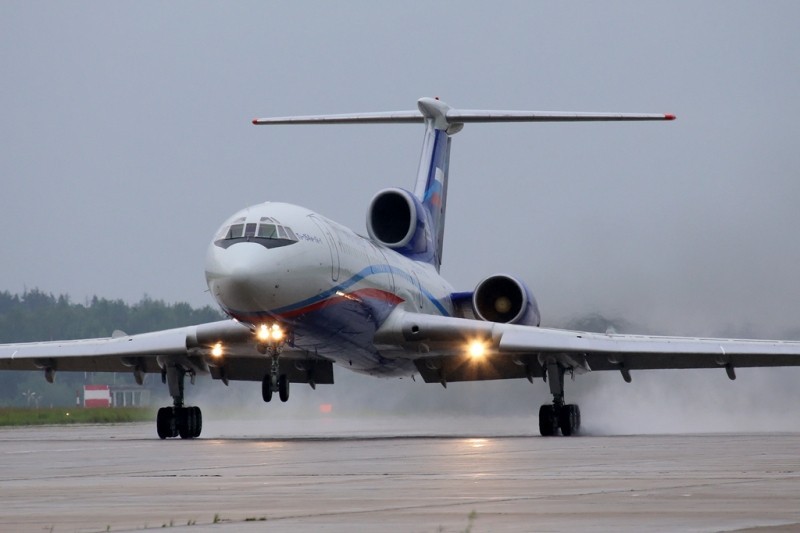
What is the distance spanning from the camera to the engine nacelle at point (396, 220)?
32.2 meters

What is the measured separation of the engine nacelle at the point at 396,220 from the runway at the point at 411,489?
13.2 m

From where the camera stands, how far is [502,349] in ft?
90.1

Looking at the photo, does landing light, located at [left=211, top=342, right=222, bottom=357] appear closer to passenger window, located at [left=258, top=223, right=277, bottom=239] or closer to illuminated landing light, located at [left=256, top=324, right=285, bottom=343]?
illuminated landing light, located at [left=256, top=324, right=285, bottom=343]

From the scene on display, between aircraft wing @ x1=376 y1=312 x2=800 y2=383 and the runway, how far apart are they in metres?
7.75

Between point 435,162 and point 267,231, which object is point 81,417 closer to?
point 435,162

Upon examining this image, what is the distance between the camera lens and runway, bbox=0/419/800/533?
877cm

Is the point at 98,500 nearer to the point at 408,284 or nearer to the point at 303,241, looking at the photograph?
the point at 303,241

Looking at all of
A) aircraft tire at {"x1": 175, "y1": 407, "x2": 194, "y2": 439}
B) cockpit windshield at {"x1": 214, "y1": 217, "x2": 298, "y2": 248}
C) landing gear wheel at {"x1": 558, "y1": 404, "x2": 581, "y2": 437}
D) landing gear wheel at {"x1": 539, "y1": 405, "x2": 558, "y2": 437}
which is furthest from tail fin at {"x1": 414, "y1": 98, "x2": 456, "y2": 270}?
cockpit windshield at {"x1": 214, "y1": 217, "x2": 298, "y2": 248}

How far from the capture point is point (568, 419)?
92.4 ft

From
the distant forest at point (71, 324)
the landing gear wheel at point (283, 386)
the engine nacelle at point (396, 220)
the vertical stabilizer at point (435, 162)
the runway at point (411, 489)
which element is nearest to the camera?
the runway at point (411, 489)

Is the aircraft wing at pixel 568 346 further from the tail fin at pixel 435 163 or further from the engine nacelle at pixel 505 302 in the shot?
the tail fin at pixel 435 163

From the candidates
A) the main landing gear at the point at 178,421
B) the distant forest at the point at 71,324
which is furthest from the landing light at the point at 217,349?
the distant forest at the point at 71,324

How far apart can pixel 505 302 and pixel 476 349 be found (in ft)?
11.9

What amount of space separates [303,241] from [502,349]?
4960 millimetres
